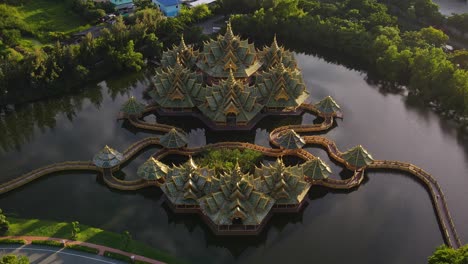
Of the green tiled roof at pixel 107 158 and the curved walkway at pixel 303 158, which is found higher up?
the green tiled roof at pixel 107 158

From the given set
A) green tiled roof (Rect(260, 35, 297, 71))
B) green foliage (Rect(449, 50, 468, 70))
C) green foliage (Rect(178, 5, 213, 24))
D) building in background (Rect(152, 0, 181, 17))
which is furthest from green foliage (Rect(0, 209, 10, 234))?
green foliage (Rect(449, 50, 468, 70))

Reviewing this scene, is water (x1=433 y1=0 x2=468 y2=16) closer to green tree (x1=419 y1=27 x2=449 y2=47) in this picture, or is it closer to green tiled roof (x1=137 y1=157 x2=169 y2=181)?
green tree (x1=419 y1=27 x2=449 y2=47)

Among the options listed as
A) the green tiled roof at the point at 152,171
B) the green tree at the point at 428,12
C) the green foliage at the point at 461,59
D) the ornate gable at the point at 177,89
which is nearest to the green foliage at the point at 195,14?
the ornate gable at the point at 177,89

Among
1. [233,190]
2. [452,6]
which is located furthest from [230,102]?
[452,6]

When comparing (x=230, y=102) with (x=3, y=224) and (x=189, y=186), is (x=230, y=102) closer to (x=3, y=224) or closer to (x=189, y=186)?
(x=189, y=186)

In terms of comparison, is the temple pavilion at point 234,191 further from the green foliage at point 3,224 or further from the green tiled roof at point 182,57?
the green tiled roof at point 182,57

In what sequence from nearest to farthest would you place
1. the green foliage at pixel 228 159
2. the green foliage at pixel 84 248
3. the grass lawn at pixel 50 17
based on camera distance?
the green foliage at pixel 84 248, the green foliage at pixel 228 159, the grass lawn at pixel 50 17

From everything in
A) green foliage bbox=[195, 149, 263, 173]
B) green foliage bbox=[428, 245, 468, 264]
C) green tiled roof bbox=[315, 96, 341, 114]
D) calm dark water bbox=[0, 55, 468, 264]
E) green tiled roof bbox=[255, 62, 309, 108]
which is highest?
green tiled roof bbox=[255, 62, 309, 108]
